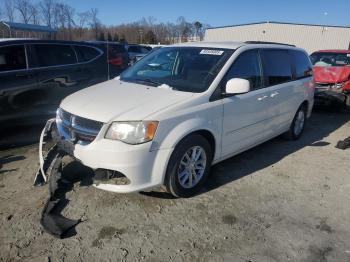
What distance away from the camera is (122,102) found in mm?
3918

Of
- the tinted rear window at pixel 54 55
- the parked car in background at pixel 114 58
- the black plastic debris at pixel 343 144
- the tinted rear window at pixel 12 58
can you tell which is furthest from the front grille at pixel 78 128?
the black plastic debris at pixel 343 144

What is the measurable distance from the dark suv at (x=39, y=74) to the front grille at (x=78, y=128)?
2.12 meters

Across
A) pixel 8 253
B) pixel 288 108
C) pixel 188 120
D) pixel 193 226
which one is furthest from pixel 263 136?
pixel 8 253

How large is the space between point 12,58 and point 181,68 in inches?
117

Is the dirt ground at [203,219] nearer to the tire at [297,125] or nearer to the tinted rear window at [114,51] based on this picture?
the tire at [297,125]

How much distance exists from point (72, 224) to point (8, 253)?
2.07ft

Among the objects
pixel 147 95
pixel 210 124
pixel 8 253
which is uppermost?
pixel 147 95

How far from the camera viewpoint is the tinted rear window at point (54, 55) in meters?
6.25

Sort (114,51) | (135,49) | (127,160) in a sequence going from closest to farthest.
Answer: (127,160) → (114,51) → (135,49)

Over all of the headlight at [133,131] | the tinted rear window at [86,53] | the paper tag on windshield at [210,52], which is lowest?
the headlight at [133,131]

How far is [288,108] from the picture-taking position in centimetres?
606

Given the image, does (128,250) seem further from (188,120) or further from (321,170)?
(321,170)

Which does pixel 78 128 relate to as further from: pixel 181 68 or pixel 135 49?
pixel 135 49

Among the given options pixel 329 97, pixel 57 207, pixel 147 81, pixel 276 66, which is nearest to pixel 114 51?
pixel 147 81
